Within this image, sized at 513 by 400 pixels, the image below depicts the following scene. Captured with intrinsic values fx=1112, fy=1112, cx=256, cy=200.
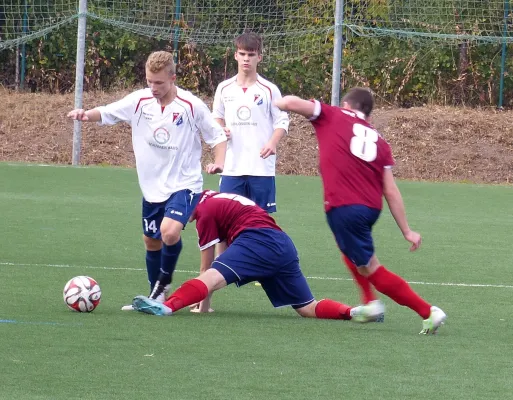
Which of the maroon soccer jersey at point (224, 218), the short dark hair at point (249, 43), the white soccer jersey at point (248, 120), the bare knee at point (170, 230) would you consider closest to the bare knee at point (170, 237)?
the bare knee at point (170, 230)

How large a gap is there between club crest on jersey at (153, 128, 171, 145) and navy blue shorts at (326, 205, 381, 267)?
50.8 inches

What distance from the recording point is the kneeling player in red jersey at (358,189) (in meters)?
5.89

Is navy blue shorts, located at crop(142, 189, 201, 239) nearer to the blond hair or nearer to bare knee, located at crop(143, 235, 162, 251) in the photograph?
bare knee, located at crop(143, 235, 162, 251)

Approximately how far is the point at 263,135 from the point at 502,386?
3577 millimetres

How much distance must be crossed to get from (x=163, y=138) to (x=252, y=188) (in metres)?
1.24

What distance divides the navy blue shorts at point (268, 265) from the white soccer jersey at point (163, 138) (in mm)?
619

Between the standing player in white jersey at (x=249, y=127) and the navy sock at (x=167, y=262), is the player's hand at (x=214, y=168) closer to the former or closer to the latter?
the navy sock at (x=167, y=262)

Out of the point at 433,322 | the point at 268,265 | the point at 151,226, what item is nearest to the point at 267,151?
the point at 151,226

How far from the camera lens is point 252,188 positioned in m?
7.84

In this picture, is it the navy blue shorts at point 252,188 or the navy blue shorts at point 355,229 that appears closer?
the navy blue shorts at point 355,229

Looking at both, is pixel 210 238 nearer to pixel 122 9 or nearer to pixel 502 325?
pixel 502 325

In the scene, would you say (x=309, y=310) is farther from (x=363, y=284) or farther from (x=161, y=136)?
(x=161, y=136)

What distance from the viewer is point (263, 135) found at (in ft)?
25.8

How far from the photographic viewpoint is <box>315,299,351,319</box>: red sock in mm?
6355
